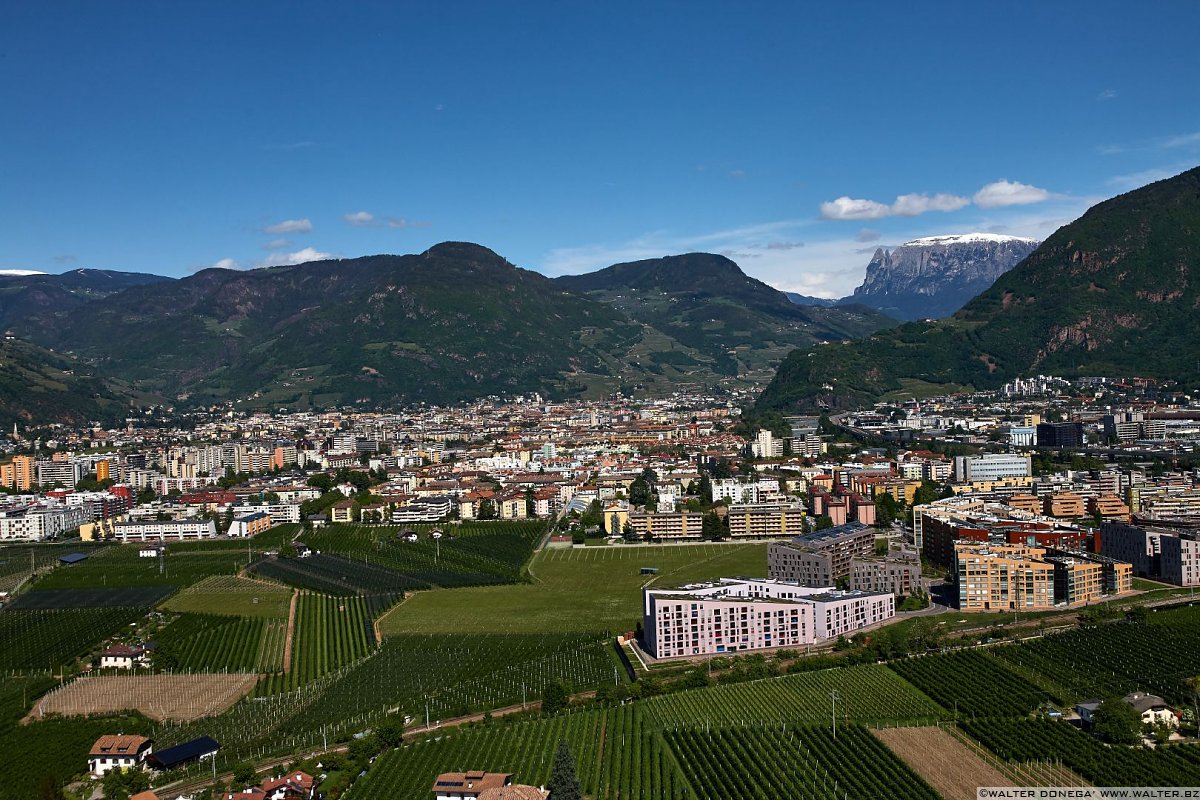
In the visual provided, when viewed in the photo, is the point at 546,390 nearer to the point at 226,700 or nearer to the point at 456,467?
the point at 456,467

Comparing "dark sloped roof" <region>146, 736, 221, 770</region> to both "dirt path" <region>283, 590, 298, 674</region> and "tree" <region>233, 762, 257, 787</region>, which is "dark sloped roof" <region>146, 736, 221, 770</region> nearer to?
"tree" <region>233, 762, 257, 787</region>

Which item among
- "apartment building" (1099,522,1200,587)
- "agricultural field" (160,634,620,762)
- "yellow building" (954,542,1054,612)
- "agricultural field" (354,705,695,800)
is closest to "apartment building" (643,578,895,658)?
"agricultural field" (160,634,620,762)

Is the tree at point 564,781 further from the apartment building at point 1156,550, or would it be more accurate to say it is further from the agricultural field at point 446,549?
the apartment building at point 1156,550

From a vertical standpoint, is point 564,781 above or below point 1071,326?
below

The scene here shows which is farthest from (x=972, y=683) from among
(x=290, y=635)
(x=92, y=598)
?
(x=92, y=598)

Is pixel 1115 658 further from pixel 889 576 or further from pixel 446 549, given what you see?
pixel 446 549
